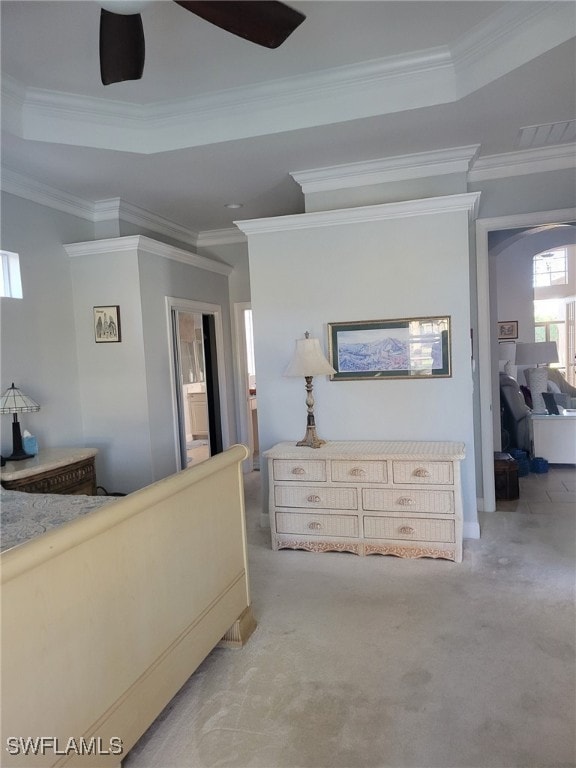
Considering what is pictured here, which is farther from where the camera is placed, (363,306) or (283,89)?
(363,306)

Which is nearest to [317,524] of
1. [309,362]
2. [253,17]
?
[309,362]

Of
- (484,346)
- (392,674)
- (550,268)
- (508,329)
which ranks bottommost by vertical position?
(392,674)

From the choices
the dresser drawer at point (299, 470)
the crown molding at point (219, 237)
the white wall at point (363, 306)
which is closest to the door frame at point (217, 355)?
the crown molding at point (219, 237)

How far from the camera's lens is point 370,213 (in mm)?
3463

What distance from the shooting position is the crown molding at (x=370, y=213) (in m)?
3.30

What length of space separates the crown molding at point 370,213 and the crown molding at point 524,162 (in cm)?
32

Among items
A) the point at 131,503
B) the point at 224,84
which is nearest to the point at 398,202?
the point at 224,84

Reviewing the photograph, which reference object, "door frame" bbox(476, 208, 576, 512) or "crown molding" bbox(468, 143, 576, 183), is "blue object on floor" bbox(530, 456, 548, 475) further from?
"crown molding" bbox(468, 143, 576, 183)

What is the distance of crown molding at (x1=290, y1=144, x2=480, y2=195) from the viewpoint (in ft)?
11.4

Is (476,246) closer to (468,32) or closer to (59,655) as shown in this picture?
(468,32)

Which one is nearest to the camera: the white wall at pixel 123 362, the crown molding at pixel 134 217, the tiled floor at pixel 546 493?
the tiled floor at pixel 546 493

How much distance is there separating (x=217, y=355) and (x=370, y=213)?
259cm

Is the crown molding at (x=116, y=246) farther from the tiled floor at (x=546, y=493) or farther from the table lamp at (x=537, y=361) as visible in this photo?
the table lamp at (x=537, y=361)

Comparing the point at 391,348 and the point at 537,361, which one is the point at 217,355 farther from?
the point at 537,361
